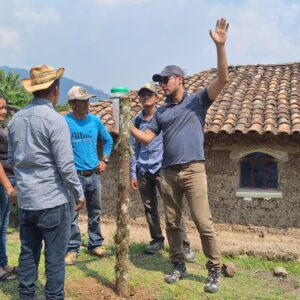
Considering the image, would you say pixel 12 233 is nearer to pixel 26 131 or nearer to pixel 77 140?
pixel 77 140

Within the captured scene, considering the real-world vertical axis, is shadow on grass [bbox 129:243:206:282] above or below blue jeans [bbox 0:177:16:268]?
below

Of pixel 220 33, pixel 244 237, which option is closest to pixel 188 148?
pixel 220 33

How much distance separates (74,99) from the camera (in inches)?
181

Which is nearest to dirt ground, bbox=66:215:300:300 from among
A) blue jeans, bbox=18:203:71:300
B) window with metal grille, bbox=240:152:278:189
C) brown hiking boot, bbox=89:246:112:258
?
window with metal grille, bbox=240:152:278:189

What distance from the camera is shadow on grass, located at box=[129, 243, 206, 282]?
468 cm

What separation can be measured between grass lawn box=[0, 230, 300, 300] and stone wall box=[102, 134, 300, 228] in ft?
8.61

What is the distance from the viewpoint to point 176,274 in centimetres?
444

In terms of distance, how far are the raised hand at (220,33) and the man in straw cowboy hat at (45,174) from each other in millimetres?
1351

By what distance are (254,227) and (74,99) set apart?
17.4 feet

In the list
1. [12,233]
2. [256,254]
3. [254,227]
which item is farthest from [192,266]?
[12,233]

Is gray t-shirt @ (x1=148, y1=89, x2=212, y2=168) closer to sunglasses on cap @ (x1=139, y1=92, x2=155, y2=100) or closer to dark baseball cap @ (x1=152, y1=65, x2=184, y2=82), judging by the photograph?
dark baseball cap @ (x1=152, y1=65, x2=184, y2=82)

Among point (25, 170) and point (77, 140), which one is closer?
point (25, 170)

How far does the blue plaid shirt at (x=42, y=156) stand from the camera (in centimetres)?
308

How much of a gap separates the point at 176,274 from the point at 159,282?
0.66 feet
